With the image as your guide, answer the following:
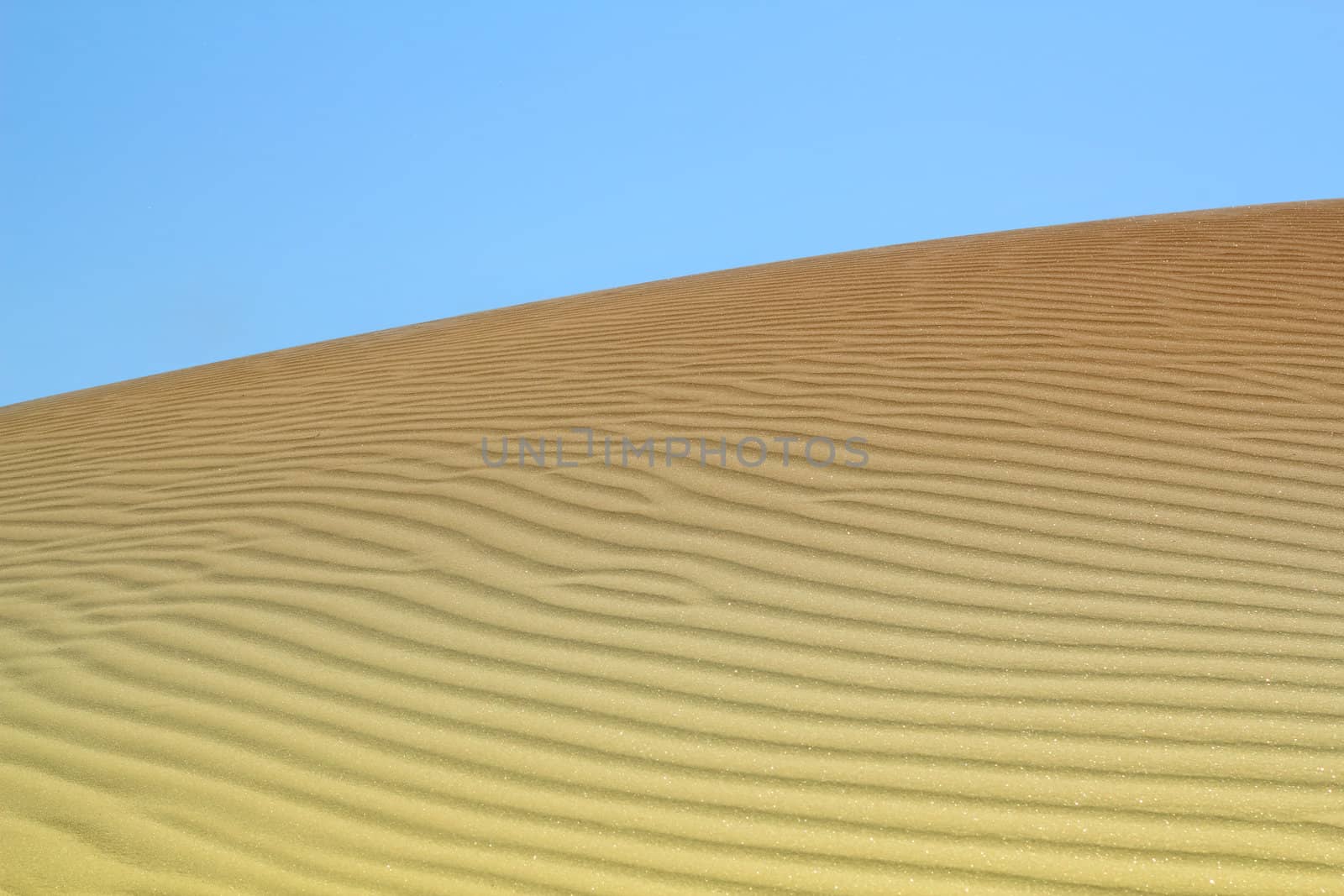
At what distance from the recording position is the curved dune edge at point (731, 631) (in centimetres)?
230

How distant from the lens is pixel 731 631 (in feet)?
9.95

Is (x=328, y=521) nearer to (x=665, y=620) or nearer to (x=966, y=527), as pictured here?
(x=665, y=620)

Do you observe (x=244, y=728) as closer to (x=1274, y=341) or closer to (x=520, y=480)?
(x=520, y=480)

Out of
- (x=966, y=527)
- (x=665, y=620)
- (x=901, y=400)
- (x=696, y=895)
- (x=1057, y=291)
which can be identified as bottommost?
(x=696, y=895)

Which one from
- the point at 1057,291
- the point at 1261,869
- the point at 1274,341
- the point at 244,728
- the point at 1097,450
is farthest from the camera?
the point at 1057,291

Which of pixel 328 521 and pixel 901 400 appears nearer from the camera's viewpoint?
pixel 328 521

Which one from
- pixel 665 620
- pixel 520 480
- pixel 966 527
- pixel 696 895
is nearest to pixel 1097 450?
pixel 966 527

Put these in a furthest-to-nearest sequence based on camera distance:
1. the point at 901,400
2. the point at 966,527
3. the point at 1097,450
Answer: the point at 901,400 < the point at 1097,450 < the point at 966,527

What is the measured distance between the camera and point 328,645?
310cm

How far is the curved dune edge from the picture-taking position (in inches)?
90.7

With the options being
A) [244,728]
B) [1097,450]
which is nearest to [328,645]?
[244,728]

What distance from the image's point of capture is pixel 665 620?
10.2 ft

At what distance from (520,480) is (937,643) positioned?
5.81 feet

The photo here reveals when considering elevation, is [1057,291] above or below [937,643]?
above
